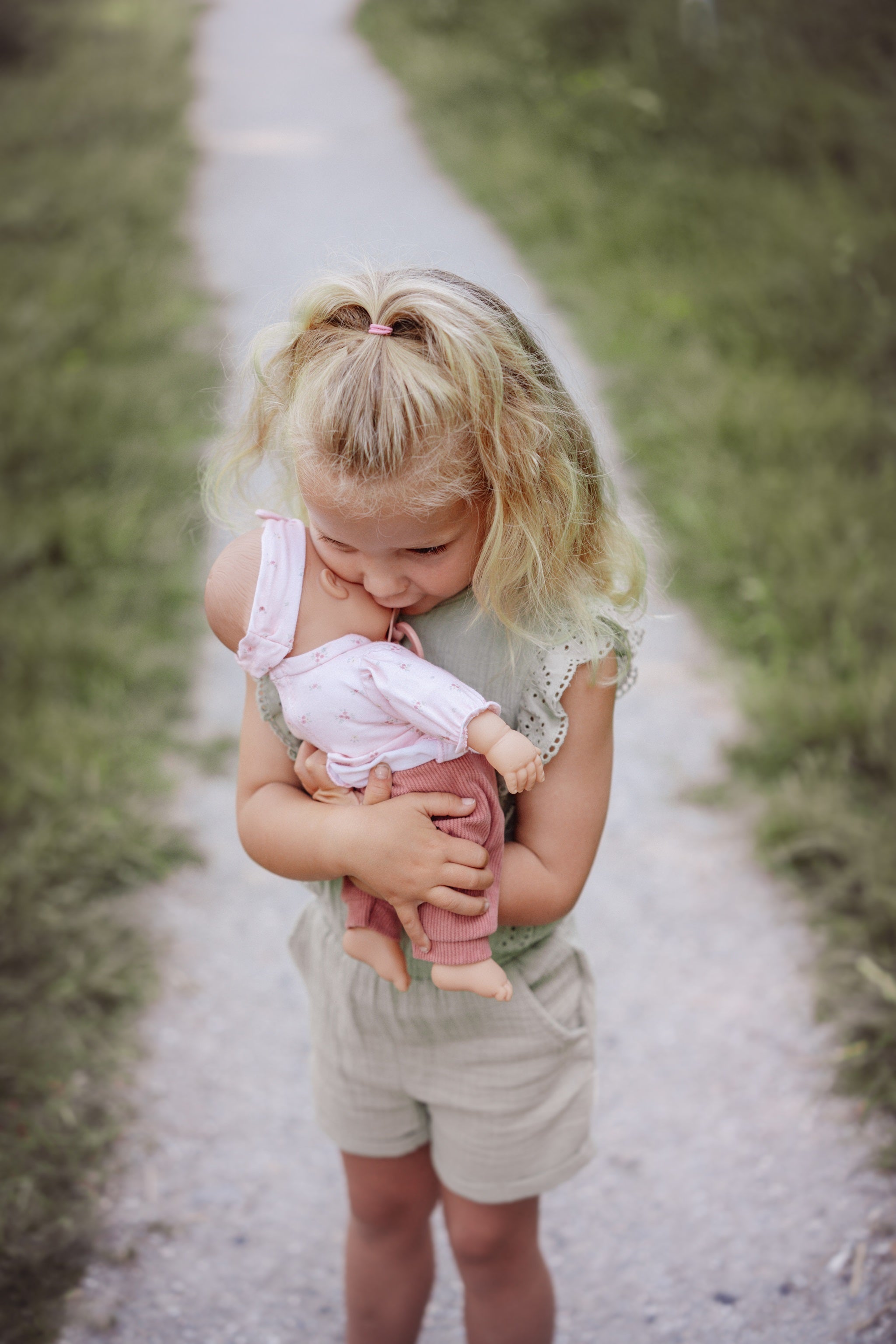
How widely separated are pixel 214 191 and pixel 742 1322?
857 cm

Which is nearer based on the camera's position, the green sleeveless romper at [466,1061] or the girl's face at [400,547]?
the girl's face at [400,547]

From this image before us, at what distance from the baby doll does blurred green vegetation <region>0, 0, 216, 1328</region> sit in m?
1.35

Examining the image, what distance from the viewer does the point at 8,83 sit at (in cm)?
1080

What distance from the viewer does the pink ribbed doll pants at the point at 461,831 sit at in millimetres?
1208

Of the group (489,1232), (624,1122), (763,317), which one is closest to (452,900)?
(489,1232)

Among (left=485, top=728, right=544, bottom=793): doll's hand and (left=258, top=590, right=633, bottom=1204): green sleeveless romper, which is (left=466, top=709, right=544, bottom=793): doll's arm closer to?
(left=485, top=728, right=544, bottom=793): doll's hand

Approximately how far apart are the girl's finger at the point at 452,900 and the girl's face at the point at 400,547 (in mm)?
311

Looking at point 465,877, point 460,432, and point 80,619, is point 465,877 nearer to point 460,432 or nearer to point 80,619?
point 460,432

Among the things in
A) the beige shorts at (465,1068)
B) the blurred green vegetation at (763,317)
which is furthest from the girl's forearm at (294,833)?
the blurred green vegetation at (763,317)

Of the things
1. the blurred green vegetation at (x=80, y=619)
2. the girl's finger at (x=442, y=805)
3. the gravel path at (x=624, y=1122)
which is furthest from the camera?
the blurred green vegetation at (x=80, y=619)

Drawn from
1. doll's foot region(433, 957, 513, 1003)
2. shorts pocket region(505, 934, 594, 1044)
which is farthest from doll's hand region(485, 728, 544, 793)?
shorts pocket region(505, 934, 594, 1044)

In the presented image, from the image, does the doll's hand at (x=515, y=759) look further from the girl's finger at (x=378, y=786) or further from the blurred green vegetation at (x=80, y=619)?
the blurred green vegetation at (x=80, y=619)

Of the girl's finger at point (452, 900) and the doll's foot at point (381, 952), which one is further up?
the girl's finger at point (452, 900)

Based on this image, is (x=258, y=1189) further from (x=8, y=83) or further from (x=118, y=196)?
(x=8, y=83)
